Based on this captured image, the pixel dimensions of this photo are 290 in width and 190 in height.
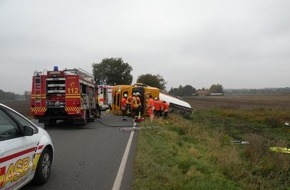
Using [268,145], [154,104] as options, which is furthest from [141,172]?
[154,104]

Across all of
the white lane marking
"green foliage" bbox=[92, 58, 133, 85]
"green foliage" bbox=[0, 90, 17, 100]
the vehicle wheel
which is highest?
"green foliage" bbox=[92, 58, 133, 85]

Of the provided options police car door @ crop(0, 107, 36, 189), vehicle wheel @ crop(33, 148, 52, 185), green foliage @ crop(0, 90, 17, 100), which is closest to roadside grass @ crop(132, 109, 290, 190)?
vehicle wheel @ crop(33, 148, 52, 185)

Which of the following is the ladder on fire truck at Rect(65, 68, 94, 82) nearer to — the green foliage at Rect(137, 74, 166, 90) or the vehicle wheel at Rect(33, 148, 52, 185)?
the vehicle wheel at Rect(33, 148, 52, 185)

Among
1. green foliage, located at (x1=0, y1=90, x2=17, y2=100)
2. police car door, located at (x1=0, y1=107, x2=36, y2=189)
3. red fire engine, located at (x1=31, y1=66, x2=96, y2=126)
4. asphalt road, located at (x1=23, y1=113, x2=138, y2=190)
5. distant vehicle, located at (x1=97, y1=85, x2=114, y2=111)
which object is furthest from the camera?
green foliage, located at (x1=0, y1=90, x2=17, y2=100)

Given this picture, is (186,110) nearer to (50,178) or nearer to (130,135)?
(130,135)

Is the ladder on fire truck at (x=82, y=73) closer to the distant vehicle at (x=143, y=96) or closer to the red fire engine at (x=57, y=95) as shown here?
the red fire engine at (x=57, y=95)

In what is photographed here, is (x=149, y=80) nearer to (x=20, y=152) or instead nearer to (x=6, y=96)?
(x=6, y=96)

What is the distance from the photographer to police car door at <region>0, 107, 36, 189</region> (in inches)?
212

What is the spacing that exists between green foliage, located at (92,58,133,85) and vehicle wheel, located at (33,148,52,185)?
75.8 metres

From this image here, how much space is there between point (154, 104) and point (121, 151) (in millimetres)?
12446

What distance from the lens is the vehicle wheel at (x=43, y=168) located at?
6.85m

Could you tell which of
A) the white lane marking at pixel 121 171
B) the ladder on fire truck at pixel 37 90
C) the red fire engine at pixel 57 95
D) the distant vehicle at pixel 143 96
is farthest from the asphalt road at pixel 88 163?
the distant vehicle at pixel 143 96

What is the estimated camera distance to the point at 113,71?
8431 cm

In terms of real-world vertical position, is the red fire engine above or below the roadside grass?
above
